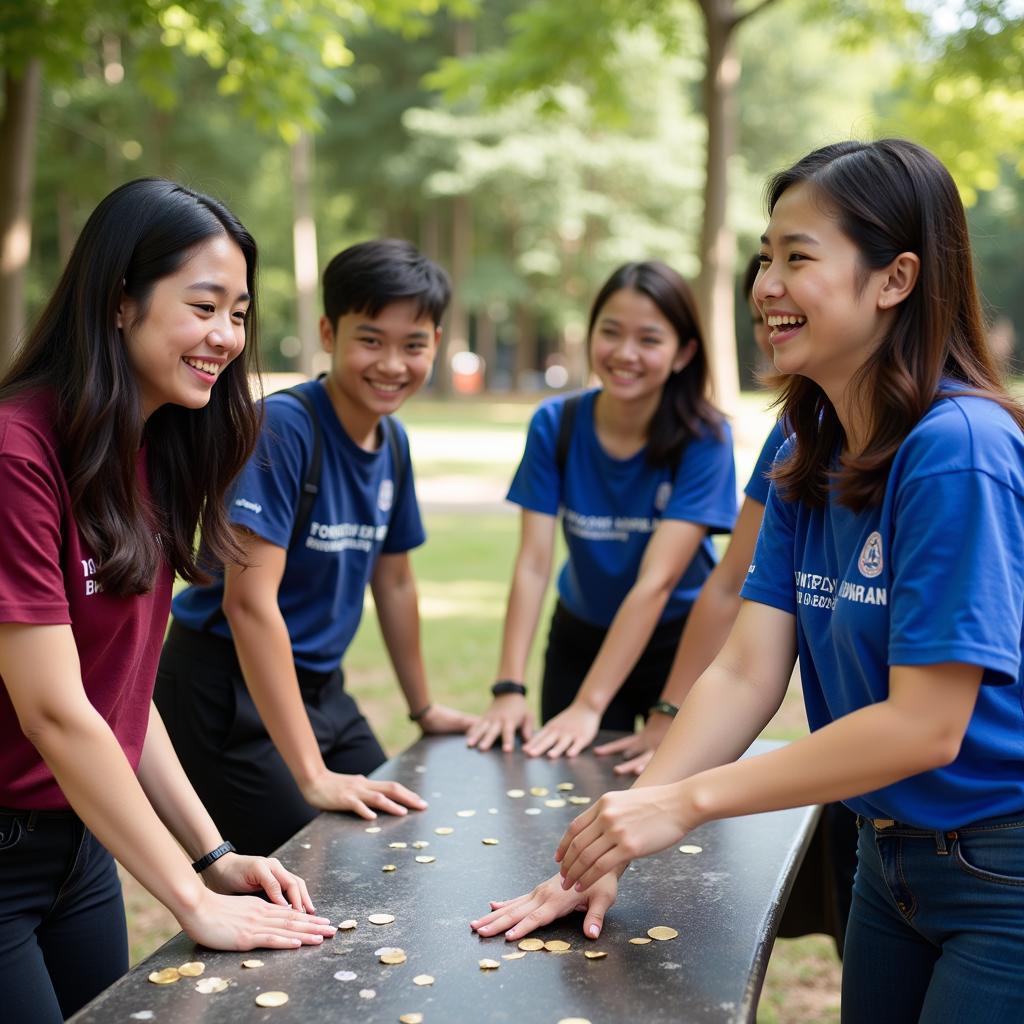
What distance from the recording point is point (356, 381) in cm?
338

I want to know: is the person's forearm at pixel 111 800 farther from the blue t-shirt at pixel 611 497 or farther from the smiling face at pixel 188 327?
the blue t-shirt at pixel 611 497

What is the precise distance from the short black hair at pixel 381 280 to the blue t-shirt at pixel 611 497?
69 centimetres

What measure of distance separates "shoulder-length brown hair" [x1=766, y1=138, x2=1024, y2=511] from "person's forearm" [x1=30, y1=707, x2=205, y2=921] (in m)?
1.29

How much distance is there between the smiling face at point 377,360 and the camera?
11.0ft

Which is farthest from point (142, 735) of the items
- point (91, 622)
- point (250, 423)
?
point (250, 423)

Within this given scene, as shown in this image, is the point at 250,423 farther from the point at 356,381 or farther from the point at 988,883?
the point at 988,883

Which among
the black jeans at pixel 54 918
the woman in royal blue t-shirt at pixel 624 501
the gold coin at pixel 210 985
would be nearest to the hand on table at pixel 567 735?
the woman in royal blue t-shirt at pixel 624 501

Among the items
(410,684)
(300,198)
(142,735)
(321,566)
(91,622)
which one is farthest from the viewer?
(300,198)

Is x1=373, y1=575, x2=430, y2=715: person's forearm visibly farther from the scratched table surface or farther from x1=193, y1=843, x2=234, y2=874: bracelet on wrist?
x1=193, y1=843, x2=234, y2=874: bracelet on wrist

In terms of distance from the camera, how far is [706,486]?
3770 mm

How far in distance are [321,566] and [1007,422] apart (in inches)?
79.8

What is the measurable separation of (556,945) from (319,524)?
151 cm

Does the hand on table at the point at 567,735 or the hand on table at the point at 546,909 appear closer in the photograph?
the hand on table at the point at 546,909

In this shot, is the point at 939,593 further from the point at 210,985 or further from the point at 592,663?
Answer: the point at 592,663
